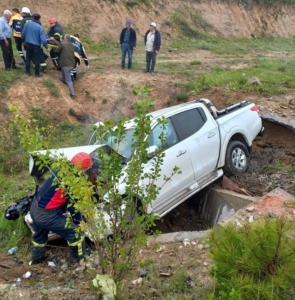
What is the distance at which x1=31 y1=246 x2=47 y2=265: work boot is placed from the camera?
5566 mm

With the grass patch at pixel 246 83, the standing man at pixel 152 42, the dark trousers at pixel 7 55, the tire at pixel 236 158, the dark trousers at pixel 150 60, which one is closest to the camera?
the tire at pixel 236 158

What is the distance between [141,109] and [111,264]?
1.57 meters

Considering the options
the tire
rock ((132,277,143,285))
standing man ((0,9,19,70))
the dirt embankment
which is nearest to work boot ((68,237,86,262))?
rock ((132,277,143,285))

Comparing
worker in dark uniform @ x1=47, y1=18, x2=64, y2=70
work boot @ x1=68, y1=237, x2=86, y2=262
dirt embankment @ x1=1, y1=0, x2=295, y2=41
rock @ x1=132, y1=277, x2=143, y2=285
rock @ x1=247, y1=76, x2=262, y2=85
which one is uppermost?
dirt embankment @ x1=1, y1=0, x2=295, y2=41

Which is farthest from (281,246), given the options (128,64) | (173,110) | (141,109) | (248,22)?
(248,22)

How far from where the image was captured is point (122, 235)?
406cm

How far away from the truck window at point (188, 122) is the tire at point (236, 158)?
2.84 feet

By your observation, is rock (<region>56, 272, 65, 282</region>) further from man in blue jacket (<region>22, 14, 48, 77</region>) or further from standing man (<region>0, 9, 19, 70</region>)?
standing man (<region>0, 9, 19, 70</region>)

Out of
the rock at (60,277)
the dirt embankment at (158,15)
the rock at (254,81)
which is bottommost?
the rock at (60,277)

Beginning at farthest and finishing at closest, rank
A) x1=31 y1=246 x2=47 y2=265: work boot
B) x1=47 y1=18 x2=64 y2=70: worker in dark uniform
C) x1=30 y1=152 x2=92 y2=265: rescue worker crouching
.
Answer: x1=47 y1=18 x2=64 y2=70: worker in dark uniform < x1=31 y1=246 x2=47 y2=265: work boot < x1=30 y1=152 x2=92 y2=265: rescue worker crouching

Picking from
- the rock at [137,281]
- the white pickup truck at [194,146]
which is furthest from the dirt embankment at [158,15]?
the rock at [137,281]

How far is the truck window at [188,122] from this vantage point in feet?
22.2

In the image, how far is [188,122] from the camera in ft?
23.0

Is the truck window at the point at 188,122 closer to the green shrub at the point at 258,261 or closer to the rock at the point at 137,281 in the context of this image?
the rock at the point at 137,281
